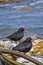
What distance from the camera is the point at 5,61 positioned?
450 cm

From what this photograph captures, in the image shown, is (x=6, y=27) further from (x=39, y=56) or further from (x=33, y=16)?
(x=39, y=56)

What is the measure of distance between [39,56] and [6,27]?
8.63 meters

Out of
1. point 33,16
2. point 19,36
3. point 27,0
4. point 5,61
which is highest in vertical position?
point 5,61

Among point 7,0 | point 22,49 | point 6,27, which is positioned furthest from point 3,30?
point 7,0

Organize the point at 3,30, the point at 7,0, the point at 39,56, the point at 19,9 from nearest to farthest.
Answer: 1. the point at 39,56
2. the point at 3,30
3. the point at 19,9
4. the point at 7,0

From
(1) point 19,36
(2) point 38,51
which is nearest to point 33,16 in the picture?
(1) point 19,36

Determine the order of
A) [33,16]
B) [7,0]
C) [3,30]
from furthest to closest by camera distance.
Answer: [7,0] → [33,16] → [3,30]

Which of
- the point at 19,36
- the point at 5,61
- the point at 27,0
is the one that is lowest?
the point at 27,0

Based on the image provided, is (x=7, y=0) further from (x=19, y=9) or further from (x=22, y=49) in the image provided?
(x=22, y=49)

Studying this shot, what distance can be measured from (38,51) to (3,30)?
7369 millimetres

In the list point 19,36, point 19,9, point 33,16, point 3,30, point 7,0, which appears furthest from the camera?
point 7,0

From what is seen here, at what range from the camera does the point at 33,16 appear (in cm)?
2038

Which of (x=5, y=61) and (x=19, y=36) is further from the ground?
(x=5, y=61)

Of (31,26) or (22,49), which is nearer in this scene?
(22,49)
